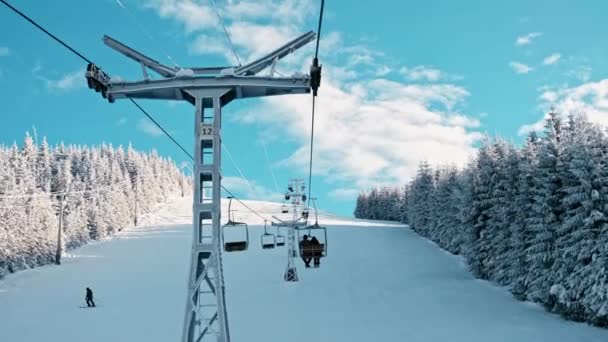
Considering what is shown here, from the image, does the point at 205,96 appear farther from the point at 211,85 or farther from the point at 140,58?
the point at 140,58

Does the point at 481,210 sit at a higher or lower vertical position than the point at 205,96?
lower

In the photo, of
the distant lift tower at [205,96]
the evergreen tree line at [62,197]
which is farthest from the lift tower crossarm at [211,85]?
the evergreen tree line at [62,197]

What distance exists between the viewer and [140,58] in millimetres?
13031

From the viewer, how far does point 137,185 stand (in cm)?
9656

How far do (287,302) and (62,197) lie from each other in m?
28.0

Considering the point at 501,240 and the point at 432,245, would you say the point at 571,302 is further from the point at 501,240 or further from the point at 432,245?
Result: the point at 432,245

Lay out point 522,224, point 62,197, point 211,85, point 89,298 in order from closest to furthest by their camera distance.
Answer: point 211,85 → point 522,224 → point 89,298 → point 62,197

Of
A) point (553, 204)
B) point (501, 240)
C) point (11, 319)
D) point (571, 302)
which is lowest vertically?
point (11, 319)

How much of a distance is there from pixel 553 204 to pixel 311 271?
990 inches

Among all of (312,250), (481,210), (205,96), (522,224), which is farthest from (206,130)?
(481,210)

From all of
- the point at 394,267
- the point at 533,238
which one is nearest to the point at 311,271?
the point at 394,267

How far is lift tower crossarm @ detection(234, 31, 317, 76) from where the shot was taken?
12945 millimetres

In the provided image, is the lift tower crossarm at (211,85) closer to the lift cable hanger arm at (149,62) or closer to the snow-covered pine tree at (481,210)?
the lift cable hanger arm at (149,62)

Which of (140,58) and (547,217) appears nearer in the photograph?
(140,58)
